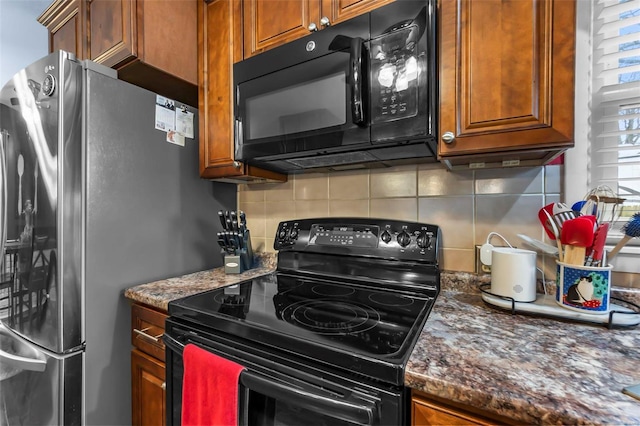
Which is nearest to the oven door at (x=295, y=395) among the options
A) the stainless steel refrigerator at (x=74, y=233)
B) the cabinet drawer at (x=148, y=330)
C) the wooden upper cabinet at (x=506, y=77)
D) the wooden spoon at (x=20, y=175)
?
the cabinet drawer at (x=148, y=330)

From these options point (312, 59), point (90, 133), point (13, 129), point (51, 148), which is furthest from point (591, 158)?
point (13, 129)

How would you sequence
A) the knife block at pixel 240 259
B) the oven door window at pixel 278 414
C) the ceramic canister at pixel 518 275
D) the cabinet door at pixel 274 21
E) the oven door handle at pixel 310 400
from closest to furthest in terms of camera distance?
the oven door handle at pixel 310 400
the oven door window at pixel 278 414
the ceramic canister at pixel 518 275
the cabinet door at pixel 274 21
the knife block at pixel 240 259

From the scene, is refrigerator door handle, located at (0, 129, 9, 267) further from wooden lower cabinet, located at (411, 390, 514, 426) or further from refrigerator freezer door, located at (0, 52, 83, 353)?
wooden lower cabinet, located at (411, 390, 514, 426)

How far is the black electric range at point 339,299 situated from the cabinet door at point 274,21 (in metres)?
0.80

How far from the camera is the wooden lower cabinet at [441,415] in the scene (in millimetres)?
504

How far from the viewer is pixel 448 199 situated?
3.78 ft

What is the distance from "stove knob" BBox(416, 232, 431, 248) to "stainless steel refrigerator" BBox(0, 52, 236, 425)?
1.16 meters

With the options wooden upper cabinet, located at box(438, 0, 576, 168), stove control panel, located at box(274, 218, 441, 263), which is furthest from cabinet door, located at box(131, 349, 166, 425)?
wooden upper cabinet, located at box(438, 0, 576, 168)

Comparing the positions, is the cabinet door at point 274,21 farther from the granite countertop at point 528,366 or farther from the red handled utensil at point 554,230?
the granite countertop at point 528,366

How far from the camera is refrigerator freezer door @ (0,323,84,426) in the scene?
0.98 meters

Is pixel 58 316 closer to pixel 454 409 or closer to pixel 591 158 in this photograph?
pixel 454 409

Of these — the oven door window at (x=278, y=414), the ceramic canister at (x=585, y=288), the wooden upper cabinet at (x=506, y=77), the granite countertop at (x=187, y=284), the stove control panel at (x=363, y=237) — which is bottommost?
the oven door window at (x=278, y=414)

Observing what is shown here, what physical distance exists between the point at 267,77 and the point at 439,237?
960mm

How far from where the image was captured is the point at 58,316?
985mm
